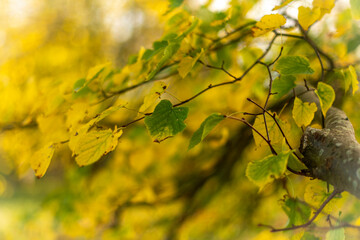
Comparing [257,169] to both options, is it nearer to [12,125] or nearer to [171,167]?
[12,125]

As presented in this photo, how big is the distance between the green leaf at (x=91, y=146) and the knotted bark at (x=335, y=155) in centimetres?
30

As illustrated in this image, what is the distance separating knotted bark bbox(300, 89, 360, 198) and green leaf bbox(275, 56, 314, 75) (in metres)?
0.10

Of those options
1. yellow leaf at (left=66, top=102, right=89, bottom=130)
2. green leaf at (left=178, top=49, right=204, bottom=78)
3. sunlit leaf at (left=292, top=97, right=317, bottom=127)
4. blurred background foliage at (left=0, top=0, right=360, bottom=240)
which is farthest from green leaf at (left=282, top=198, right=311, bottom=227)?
yellow leaf at (left=66, top=102, right=89, bottom=130)

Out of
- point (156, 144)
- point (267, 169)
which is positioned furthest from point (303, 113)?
point (156, 144)

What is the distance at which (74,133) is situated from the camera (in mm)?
518

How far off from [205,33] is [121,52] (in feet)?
8.36

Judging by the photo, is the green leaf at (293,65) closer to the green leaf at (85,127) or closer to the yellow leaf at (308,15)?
the yellow leaf at (308,15)

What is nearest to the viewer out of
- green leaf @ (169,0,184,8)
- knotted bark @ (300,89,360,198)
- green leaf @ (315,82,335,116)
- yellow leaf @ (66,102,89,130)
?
knotted bark @ (300,89,360,198)

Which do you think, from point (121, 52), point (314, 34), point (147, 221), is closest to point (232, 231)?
point (147, 221)

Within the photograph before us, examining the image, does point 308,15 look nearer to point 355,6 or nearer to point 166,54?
point 355,6

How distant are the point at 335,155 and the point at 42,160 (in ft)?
1.50

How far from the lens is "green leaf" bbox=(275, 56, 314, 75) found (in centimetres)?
51

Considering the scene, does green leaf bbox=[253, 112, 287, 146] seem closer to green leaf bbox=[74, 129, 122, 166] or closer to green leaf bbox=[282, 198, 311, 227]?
green leaf bbox=[282, 198, 311, 227]

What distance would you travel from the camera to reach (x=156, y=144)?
5.41 ft
